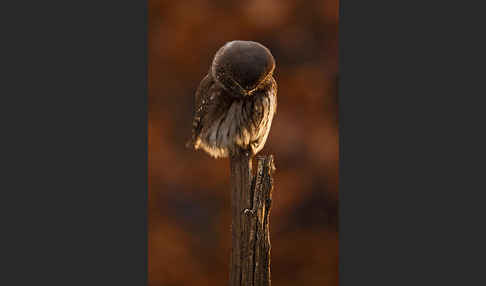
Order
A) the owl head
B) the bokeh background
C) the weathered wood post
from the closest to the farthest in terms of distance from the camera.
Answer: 1. the owl head
2. the weathered wood post
3. the bokeh background

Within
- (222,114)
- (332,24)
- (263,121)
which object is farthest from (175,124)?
(332,24)

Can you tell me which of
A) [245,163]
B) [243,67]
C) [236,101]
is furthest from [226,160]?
[243,67]

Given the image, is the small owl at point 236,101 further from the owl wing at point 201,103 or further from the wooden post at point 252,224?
the wooden post at point 252,224

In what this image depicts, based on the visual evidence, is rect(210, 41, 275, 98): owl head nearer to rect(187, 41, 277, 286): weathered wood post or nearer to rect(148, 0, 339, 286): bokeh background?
rect(187, 41, 277, 286): weathered wood post

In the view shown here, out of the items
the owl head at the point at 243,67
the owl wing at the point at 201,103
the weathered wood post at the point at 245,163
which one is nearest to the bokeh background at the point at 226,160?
the owl wing at the point at 201,103

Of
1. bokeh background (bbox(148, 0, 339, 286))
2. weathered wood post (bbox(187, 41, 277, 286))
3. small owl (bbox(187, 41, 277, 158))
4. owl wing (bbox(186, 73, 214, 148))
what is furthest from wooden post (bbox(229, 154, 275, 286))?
bokeh background (bbox(148, 0, 339, 286))
